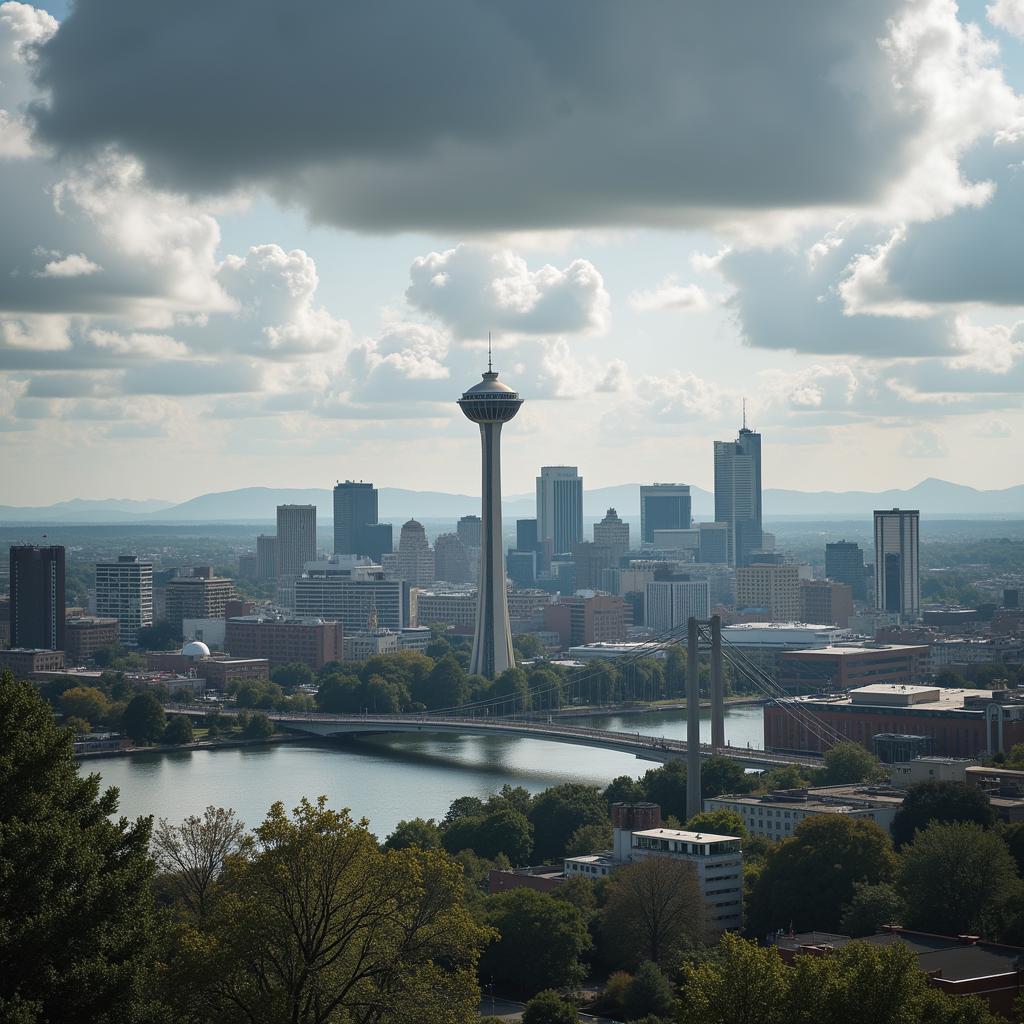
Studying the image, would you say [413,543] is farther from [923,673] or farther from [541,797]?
[541,797]

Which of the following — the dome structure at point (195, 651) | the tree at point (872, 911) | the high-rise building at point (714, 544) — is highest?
the high-rise building at point (714, 544)

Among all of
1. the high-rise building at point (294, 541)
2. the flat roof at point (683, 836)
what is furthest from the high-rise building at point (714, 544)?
the flat roof at point (683, 836)

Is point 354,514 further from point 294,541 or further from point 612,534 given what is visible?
point 612,534

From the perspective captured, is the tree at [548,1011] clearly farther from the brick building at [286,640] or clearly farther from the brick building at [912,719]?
the brick building at [286,640]

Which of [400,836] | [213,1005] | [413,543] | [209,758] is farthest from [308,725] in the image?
[413,543]

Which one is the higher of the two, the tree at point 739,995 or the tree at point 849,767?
the tree at point 739,995

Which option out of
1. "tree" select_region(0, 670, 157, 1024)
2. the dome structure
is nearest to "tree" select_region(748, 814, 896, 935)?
"tree" select_region(0, 670, 157, 1024)
